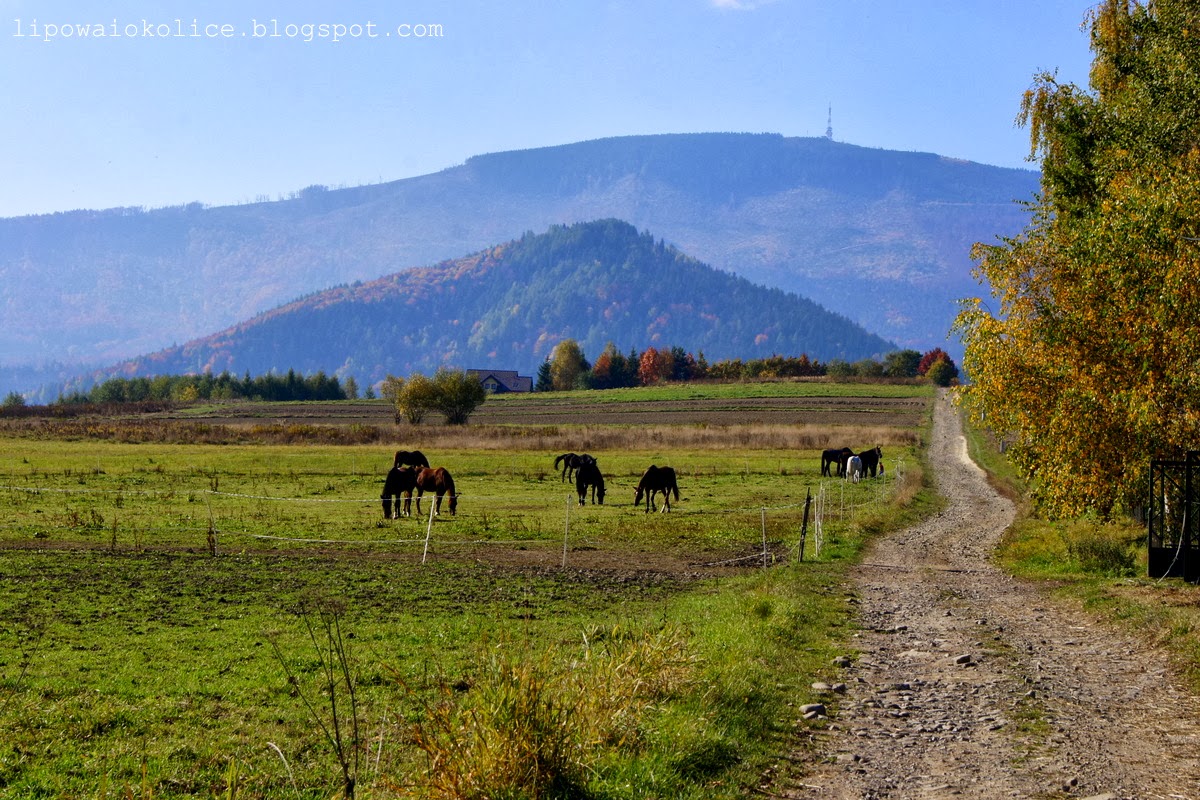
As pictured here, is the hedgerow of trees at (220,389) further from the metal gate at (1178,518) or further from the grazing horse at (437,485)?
the metal gate at (1178,518)

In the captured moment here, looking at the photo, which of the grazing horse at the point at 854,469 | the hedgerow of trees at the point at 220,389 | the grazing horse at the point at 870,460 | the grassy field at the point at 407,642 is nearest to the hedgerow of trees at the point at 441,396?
the grazing horse at the point at 870,460

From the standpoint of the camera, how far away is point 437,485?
3431 cm

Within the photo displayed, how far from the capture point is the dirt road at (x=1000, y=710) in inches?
343

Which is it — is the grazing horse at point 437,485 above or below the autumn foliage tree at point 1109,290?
below

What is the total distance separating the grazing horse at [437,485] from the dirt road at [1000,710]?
16.8 m

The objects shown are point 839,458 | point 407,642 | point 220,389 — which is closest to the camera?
point 407,642

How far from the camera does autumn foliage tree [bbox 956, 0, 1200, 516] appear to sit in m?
18.1

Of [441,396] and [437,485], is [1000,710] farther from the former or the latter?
[441,396]

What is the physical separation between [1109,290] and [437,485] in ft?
70.7

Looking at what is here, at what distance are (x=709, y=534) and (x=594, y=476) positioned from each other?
881 cm

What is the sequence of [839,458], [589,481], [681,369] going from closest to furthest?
[589,481]
[839,458]
[681,369]

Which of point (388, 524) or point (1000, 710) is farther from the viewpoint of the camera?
point (388, 524)

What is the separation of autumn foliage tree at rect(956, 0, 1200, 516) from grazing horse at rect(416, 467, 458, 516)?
53.8 feet

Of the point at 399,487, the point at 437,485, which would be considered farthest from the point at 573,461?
the point at 437,485
